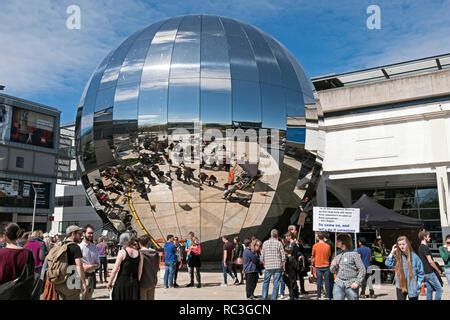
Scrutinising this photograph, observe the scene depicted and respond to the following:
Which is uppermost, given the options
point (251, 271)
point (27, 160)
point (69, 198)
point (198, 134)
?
point (27, 160)

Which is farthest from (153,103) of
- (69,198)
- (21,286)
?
(69,198)

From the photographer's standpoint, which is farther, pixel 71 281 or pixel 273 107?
pixel 273 107

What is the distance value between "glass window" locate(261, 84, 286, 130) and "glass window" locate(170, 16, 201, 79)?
1.87 meters

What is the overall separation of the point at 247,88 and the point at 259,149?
162cm

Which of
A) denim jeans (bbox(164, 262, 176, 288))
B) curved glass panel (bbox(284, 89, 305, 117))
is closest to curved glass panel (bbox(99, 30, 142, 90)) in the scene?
curved glass panel (bbox(284, 89, 305, 117))

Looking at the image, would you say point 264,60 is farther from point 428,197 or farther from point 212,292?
point 428,197

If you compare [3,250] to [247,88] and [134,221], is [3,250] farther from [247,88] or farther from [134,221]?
[247,88]

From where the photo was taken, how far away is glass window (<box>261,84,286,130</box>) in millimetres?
10758

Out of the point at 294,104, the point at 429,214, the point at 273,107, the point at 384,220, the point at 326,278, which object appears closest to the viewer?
the point at 326,278

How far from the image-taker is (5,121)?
1834 inches

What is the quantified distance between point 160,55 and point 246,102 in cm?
268

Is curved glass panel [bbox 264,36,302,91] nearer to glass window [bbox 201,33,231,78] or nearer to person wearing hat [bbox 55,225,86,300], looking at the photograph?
glass window [bbox 201,33,231,78]
